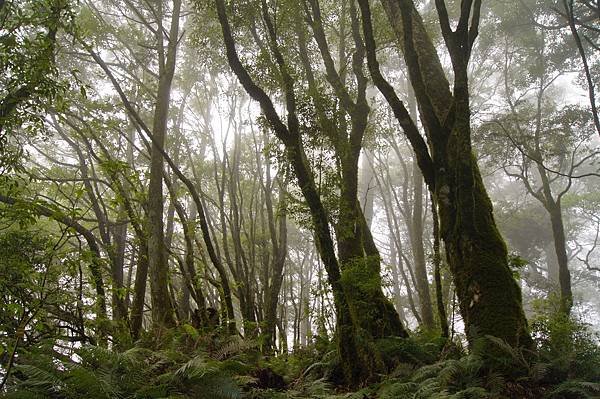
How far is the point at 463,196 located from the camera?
5148 mm

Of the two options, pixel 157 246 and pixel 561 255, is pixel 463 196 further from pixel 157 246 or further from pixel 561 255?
pixel 561 255

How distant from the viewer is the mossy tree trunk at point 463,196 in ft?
16.3

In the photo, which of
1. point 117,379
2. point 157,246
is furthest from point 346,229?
point 117,379

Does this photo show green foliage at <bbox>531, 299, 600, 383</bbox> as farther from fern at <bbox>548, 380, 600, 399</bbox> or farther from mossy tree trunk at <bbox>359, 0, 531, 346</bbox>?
mossy tree trunk at <bbox>359, 0, 531, 346</bbox>

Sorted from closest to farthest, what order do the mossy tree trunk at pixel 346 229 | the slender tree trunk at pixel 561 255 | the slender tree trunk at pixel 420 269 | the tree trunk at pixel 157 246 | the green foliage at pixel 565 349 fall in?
the green foliage at pixel 565 349, the mossy tree trunk at pixel 346 229, the tree trunk at pixel 157 246, the slender tree trunk at pixel 561 255, the slender tree trunk at pixel 420 269

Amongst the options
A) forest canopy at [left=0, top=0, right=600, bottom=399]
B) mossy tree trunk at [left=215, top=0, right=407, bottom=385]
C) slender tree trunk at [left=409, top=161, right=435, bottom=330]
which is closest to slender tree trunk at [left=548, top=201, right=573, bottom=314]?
forest canopy at [left=0, top=0, right=600, bottom=399]

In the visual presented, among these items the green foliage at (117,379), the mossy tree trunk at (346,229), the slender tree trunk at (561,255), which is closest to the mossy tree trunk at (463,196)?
the mossy tree trunk at (346,229)

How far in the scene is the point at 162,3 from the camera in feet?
33.6

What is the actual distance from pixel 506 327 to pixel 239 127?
10.4 metres

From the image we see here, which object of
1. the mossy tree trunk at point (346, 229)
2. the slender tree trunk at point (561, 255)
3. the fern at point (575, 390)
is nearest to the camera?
the fern at point (575, 390)

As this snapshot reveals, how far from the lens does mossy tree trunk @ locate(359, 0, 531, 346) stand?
4953mm

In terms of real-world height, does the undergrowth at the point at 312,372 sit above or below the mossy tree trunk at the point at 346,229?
below

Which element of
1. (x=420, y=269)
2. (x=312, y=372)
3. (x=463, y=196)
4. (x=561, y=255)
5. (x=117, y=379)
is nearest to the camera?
(x=117, y=379)

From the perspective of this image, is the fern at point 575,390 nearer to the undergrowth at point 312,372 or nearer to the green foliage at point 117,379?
the undergrowth at point 312,372
